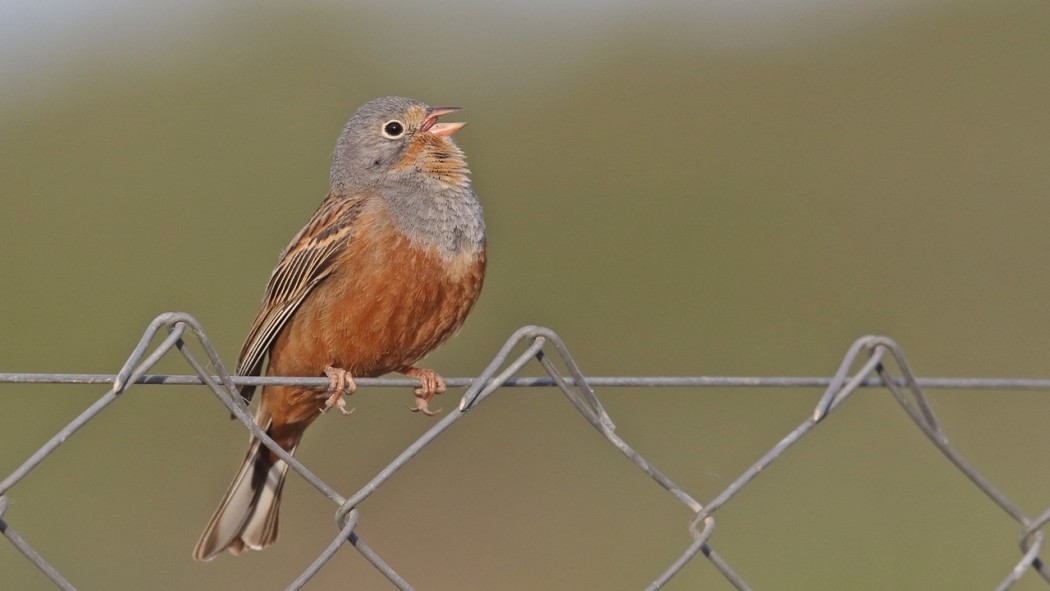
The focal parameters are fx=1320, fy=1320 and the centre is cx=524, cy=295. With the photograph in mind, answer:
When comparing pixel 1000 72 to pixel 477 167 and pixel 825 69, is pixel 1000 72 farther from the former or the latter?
pixel 477 167

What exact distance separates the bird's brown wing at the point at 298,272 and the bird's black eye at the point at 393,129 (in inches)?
15.1

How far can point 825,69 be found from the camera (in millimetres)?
15859

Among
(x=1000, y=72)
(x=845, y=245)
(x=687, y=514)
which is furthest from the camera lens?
(x=1000, y=72)

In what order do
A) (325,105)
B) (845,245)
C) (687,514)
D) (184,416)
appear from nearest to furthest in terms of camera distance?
(687,514), (184,416), (845,245), (325,105)

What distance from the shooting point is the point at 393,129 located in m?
5.13

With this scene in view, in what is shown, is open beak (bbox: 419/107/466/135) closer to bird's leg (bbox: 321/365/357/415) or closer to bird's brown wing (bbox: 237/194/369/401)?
bird's brown wing (bbox: 237/194/369/401)

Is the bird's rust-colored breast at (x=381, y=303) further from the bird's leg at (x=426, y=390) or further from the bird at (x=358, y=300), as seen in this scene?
the bird's leg at (x=426, y=390)

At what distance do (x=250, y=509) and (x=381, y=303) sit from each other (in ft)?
2.85

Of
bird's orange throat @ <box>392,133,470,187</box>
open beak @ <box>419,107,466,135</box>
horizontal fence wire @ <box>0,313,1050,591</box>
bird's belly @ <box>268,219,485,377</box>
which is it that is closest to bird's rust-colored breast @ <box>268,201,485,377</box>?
bird's belly @ <box>268,219,485,377</box>

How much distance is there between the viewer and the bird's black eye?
511 cm

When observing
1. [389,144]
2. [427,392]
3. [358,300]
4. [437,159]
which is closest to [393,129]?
[389,144]

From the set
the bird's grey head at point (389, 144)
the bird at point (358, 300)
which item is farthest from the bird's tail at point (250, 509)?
the bird's grey head at point (389, 144)

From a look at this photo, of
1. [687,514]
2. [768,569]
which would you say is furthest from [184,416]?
[768,569]

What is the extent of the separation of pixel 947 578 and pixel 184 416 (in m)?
4.73
